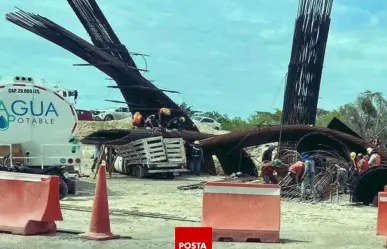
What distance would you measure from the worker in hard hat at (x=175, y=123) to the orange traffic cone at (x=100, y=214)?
2038 centimetres

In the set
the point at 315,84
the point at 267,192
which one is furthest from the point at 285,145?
the point at 267,192

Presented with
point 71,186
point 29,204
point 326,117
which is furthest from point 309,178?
point 326,117

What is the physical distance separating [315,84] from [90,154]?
44.8 feet

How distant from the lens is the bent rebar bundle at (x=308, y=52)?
26.0m

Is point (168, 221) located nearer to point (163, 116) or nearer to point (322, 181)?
point (322, 181)

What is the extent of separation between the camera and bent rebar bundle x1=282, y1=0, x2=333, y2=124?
2597 cm

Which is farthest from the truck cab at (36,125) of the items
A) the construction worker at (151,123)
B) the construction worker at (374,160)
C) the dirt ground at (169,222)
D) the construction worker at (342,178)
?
the construction worker at (151,123)

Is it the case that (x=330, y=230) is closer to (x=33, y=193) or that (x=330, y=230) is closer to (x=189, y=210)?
(x=189, y=210)

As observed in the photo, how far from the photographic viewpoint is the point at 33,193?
1098 cm

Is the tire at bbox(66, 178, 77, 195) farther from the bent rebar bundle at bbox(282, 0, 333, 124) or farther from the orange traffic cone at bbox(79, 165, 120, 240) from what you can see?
the bent rebar bundle at bbox(282, 0, 333, 124)

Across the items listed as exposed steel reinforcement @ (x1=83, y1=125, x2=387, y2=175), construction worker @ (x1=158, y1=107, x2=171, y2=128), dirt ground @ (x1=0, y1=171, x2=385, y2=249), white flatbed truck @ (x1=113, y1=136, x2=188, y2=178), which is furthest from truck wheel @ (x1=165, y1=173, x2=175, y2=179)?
dirt ground @ (x1=0, y1=171, x2=385, y2=249)

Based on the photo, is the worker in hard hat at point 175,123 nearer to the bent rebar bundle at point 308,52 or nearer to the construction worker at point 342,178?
the bent rebar bundle at point 308,52

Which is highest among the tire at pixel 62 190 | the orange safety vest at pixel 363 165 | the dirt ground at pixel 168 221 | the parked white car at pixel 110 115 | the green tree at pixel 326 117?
the green tree at pixel 326 117

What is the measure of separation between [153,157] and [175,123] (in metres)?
4.92
